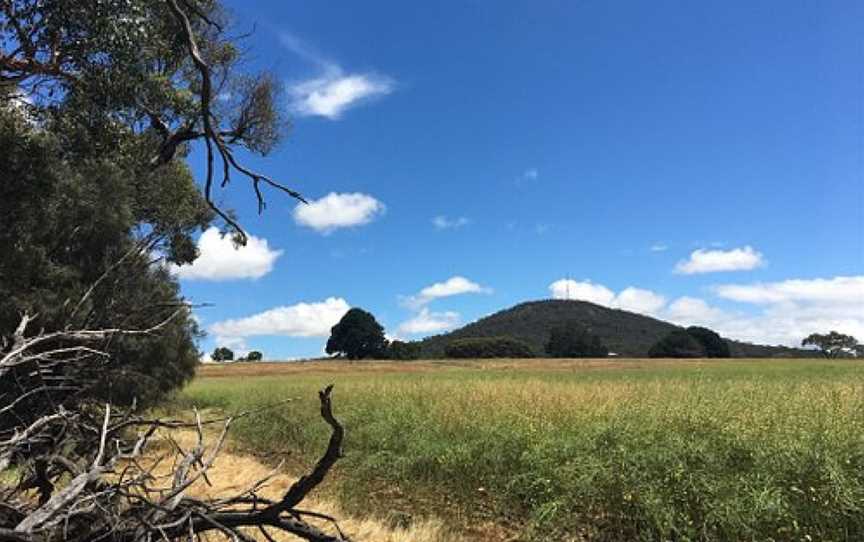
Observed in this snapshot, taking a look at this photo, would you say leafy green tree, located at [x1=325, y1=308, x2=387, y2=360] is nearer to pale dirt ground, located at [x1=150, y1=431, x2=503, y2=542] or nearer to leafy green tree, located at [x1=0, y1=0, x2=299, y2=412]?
leafy green tree, located at [x1=0, y1=0, x2=299, y2=412]

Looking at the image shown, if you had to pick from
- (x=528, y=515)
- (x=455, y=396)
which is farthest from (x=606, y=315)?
(x=528, y=515)

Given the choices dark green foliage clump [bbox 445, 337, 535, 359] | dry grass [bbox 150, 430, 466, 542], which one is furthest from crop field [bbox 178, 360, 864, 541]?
dark green foliage clump [bbox 445, 337, 535, 359]

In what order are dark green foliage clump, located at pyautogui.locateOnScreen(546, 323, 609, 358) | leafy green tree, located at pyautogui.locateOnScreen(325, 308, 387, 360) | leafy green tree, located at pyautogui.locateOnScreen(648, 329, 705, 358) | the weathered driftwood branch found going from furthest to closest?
leafy green tree, located at pyautogui.locateOnScreen(325, 308, 387, 360) → dark green foliage clump, located at pyautogui.locateOnScreen(546, 323, 609, 358) → leafy green tree, located at pyautogui.locateOnScreen(648, 329, 705, 358) → the weathered driftwood branch

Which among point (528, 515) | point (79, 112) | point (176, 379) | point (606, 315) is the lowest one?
point (528, 515)

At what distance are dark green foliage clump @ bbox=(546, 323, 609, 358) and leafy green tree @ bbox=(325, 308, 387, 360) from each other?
74.5 feet

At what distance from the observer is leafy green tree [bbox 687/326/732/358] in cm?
8779

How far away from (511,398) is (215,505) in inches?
488

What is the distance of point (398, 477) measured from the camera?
1042cm

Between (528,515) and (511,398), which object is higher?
(511,398)

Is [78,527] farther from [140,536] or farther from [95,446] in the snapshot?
[95,446]

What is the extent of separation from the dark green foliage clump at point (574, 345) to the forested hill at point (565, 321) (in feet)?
15.3

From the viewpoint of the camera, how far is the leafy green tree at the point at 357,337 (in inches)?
3915

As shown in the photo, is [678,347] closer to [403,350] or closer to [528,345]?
[528,345]

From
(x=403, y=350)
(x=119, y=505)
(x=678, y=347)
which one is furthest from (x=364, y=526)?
(x=403, y=350)
